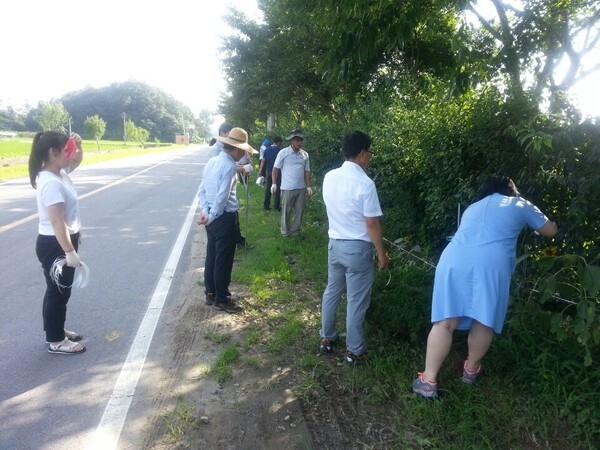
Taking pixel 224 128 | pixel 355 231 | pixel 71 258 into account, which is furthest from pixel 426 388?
pixel 224 128

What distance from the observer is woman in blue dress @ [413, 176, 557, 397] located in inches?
121

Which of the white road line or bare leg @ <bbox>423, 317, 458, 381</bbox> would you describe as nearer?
the white road line

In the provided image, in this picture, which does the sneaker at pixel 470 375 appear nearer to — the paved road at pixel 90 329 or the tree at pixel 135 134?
the paved road at pixel 90 329

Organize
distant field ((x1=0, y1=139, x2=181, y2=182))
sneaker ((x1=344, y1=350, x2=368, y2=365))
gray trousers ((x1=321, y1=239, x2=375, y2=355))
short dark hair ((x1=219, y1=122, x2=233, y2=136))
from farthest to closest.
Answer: distant field ((x1=0, y1=139, x2=181, y2=182)), short dark hair ((x1=219, y1=122, x2=233, y2=136)), sneaker ((x1=344, y1=350, x2=368, y2=365)), gray trousers ((x1=321, y1=239, x2=375, y2=355))

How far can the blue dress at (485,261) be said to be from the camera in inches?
121

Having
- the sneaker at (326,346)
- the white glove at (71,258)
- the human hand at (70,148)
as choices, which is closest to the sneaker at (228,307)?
the sneaker at (326,346)

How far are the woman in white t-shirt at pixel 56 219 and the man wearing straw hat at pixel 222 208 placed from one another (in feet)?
4.24

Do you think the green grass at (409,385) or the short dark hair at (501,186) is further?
the short dark hair at (501,186)

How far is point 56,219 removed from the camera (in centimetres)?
372

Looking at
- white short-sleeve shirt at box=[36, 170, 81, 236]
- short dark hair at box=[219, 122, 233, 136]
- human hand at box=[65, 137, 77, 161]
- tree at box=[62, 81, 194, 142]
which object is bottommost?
white short-sleeve shirt at box=[36, 170, 81, 236]

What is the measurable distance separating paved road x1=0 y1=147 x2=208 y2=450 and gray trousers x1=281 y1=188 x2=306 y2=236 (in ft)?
5.75

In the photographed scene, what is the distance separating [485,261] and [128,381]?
Result: 277 centimetres

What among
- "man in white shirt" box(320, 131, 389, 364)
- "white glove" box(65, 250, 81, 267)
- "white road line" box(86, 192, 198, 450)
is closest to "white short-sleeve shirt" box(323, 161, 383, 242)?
"man in white shirt" box(320, 131, 389, 364)

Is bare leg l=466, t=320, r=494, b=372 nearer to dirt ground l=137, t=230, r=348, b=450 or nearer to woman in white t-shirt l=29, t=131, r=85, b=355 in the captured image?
dirt ground l=137, t=230, r=348, b=450
